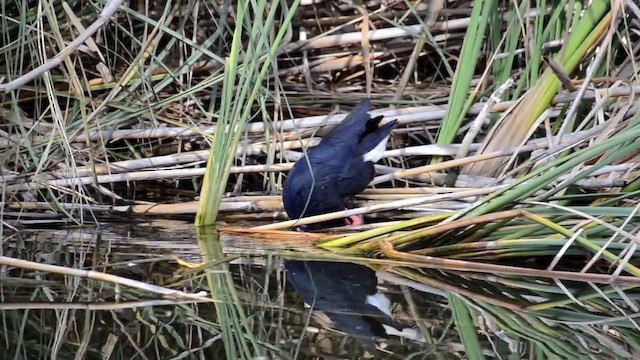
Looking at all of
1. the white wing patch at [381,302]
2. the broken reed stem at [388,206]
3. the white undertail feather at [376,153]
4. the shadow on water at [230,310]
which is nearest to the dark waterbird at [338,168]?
the white undertail feather at [376,153]

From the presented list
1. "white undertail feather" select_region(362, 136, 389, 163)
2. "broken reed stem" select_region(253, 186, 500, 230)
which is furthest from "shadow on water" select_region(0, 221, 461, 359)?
"white undertail feather" select_region(362, 136, 389, 163)

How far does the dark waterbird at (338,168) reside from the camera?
92.4 inches

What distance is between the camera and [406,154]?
8.05 feet

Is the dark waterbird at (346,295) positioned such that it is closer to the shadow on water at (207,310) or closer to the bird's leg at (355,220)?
the shadow on water at (207,310)

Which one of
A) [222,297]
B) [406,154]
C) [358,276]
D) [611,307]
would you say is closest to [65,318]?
[222,297]

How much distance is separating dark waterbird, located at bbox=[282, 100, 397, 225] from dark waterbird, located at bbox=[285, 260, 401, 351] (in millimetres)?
414

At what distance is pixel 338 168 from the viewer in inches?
96.0

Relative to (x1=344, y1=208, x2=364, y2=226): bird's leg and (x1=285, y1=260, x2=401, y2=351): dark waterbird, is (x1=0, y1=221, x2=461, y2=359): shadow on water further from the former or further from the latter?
(x1=344, y1=208, x2=364, y2=226): bird's leg

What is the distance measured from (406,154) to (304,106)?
53 centimetres

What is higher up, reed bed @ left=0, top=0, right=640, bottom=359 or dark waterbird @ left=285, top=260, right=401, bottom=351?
reed bed @ left=0, top=0, right=640, bottom=359

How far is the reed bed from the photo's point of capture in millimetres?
1690

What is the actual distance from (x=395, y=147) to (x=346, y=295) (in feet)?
3.77

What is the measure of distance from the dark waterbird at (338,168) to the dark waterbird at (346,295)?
0.41 m

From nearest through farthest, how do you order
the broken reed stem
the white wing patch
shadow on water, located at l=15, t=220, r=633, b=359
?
shadow on water, located at l=15, t=220, r=633, b=359
the white wing patch
the broken reed stem
